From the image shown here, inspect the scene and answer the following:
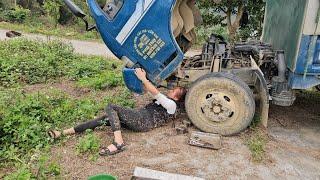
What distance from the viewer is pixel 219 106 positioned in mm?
4988

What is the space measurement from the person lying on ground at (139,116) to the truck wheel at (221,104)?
338 millimetres

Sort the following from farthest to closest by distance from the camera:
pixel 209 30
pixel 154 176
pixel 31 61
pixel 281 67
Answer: pixel 209 30 → pixel 31 61 → pixel 281 67 → pixel 154 176

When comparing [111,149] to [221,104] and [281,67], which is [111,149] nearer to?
[221,104]

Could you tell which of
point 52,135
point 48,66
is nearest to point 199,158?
point 52,135

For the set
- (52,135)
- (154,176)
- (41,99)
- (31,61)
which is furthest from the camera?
(31,61)

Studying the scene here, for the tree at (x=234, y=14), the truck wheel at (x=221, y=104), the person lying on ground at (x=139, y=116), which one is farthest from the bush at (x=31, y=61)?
the tree at (x=234, y=14)

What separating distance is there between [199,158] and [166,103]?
0.93 m

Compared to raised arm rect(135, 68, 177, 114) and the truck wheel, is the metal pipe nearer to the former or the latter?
the truck wheel

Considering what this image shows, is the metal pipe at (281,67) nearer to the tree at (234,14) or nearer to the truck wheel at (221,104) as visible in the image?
the truck wheel at (221,104)

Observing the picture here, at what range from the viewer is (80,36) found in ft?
51.9

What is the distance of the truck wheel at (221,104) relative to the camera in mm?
4906

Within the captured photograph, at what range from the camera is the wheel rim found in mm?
4941

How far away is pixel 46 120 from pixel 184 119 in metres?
1.92

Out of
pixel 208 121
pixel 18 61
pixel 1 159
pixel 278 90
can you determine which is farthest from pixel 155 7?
pixel 18 61
